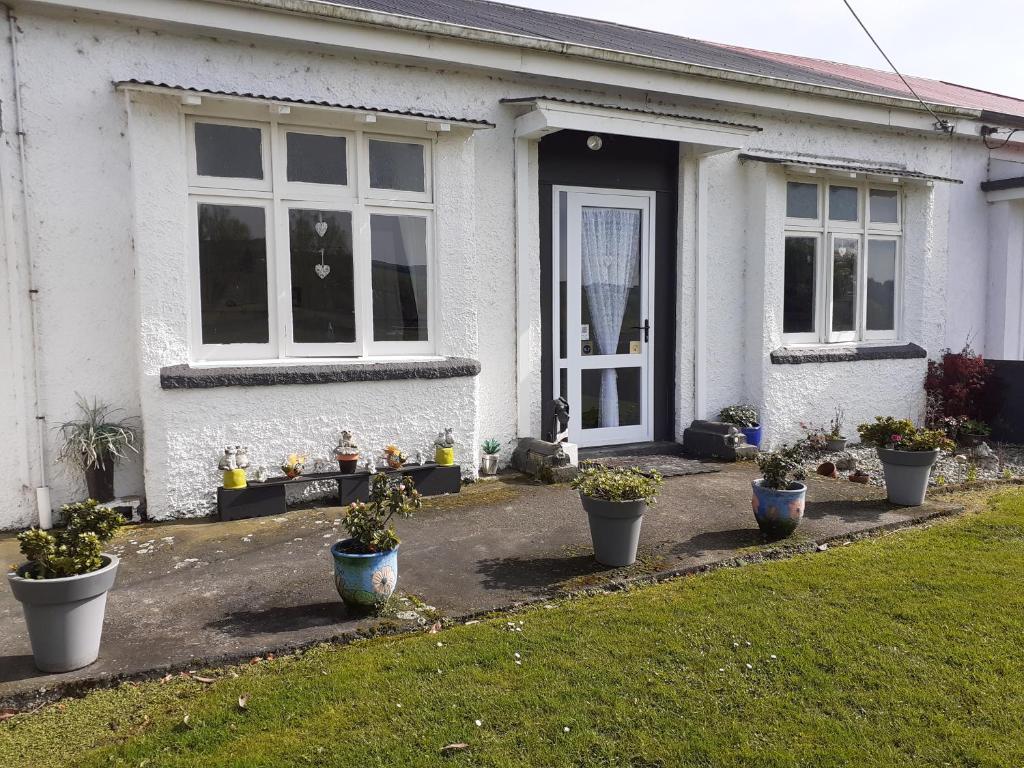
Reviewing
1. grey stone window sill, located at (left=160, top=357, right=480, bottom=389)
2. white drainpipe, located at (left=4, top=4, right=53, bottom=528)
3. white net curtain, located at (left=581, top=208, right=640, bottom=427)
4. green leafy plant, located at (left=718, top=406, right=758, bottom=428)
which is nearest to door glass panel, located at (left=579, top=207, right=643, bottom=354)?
white net curtain, located at (left=581, top=208, right=640, bottom=427)

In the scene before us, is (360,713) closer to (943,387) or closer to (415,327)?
(415,327)

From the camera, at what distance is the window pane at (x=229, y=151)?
20.4ft

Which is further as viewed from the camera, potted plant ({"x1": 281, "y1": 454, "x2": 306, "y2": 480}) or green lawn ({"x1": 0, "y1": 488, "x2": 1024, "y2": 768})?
potted plant ({"x1": 281, "y1": 454, "x2": 306, "y2": 480})

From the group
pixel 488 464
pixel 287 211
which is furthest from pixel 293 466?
pixel 287 211

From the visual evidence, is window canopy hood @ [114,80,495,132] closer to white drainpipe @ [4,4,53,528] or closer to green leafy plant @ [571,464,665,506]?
white drainpipe @ [4,4,53,528]

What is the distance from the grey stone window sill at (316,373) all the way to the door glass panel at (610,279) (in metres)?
1.61

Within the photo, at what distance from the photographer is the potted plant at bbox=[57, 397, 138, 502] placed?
586 centimetres

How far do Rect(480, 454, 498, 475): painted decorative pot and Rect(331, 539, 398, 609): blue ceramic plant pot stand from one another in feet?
10.6

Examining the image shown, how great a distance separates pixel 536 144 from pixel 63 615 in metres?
5.69

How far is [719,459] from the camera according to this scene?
8133 mm

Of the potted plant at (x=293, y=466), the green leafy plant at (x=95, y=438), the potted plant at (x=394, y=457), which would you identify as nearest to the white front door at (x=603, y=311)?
the potted plant at (x=394, y=457)

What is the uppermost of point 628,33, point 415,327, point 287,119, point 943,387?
point 628,33

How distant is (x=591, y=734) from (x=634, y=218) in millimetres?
6160

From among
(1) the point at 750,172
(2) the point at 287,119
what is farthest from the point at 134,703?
(1) the point at 750,172
